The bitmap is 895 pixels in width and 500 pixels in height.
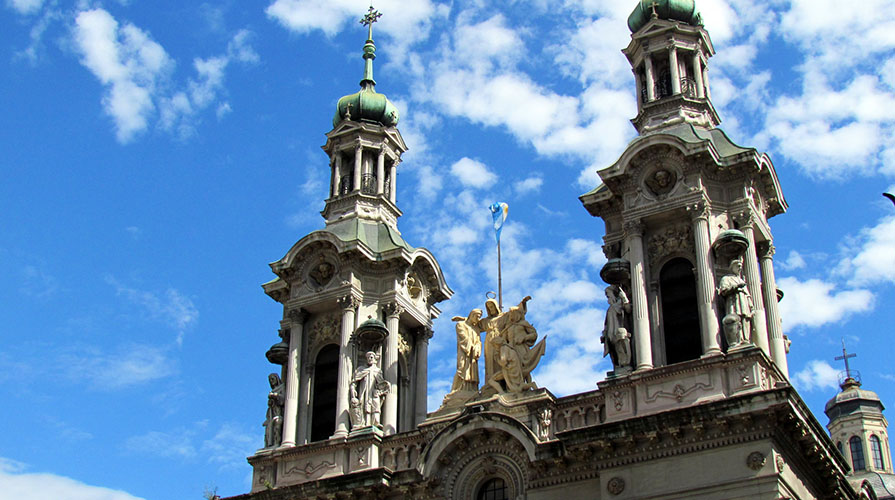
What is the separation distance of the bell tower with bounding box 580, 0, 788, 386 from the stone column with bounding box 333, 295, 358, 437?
686cm

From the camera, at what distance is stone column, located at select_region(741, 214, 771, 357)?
28.2 meters

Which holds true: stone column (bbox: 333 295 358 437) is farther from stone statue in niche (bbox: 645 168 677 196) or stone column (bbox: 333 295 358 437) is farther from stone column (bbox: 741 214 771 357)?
stone column (bbox: 741 214 771 357)

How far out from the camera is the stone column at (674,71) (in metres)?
32.9

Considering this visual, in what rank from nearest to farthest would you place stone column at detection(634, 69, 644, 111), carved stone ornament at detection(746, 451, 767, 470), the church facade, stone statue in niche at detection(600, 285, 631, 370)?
carved stone ornament at detection(746, 451, 767, 470), the church facade, stone statue in niche at detection(600, 285, 631, 370), stone column at detection(634, 69, 644, 111)

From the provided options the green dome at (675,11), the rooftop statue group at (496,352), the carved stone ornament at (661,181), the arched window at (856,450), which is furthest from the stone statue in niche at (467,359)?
the arched window at (856,450)

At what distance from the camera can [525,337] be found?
101ft

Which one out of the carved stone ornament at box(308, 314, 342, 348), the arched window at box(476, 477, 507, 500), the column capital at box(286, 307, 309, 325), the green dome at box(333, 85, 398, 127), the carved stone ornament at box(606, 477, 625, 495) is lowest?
the carved stone ornament at box(606, 477, 625, 495)

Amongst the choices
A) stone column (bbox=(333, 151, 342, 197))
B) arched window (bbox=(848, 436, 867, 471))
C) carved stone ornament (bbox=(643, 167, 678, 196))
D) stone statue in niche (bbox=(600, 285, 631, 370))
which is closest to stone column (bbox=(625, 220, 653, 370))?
stone statue in niche (bbox=(600, 285, 631, 370))

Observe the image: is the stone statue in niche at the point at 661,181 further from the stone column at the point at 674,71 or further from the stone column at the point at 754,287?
the stone column at the point at 674,71

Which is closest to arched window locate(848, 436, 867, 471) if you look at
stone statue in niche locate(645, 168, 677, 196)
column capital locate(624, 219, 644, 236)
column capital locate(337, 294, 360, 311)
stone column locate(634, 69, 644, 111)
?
stone column locate(634, 69, 644, 111)

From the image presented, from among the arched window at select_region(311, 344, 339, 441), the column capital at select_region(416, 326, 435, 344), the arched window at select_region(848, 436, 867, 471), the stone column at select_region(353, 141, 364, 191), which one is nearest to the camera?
the arched window at select_region(311, 344, 339, 441)

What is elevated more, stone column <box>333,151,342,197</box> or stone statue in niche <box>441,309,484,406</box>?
stone column <box>333,151,342,197</box>

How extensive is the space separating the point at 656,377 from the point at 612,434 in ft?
5.88

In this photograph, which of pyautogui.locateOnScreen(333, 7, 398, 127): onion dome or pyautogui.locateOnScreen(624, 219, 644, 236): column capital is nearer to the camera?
pyautogui.locateOnScreen(624, 219, 644, 236): column capital
